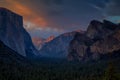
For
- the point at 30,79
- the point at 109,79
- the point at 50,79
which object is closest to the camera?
the point at 109,79

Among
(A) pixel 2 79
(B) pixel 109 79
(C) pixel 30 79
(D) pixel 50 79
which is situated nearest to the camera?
(B) pixel 109 79

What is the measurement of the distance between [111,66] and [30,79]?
15188 centimetres

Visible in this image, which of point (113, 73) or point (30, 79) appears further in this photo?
point (30, 79)

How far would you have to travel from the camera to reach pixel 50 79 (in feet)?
611

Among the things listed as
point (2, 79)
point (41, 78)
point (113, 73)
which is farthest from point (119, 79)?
point (41, 78)

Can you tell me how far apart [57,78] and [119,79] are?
166130mm

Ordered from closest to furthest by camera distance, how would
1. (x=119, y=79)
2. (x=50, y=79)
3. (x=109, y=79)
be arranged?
1. (x=109, y=79)
2. (x=119, y=79)
3. (x=50, y=79)

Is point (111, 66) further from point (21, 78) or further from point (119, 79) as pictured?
point (21, 78)

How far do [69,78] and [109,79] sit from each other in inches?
6671

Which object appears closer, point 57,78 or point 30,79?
point 30,79

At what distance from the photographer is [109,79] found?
85.8ft

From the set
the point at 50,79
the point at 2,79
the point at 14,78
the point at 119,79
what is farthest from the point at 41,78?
the point at 119,79

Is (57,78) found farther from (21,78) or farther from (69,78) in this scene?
(21,78)

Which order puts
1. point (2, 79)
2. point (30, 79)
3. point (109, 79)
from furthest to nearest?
point (30, 79) < point (2, 79) < point (109, 79)
